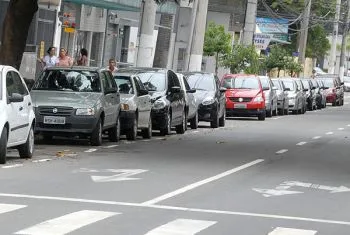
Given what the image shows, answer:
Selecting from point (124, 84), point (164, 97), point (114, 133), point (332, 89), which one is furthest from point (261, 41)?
point (114, 133)

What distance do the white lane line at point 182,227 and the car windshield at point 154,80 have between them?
15.3m

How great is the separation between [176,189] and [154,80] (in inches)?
497

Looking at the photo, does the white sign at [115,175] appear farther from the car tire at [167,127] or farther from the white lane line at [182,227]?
the car tire at [167,127]

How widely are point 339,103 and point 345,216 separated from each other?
52457mm

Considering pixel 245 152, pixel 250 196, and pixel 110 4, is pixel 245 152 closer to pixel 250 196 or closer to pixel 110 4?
pixel 250 196

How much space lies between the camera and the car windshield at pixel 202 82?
3170 cm

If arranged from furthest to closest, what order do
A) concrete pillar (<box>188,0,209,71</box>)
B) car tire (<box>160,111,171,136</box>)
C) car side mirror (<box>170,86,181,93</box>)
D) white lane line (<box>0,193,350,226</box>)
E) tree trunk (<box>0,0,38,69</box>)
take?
concrete pillar (<box>188,0,209,71</box>), car side mirror (<box>170,86,181,93</box>), car tire (<box>160,111,171,136</box>), tree trunk (<box>0,0,38,69</box>), white lane line (<box>0,193,350,226</box>)

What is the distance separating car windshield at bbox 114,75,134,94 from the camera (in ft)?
77.5

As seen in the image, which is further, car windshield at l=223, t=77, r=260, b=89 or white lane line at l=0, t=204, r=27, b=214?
car windshield at l=223, t=77, r=260, b=89

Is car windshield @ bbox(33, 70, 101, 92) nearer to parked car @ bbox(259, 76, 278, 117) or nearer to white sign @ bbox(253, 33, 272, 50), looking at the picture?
parked car @ bbox(259, 76, 278, 117)

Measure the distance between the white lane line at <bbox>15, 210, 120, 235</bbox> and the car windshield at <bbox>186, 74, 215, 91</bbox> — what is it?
20.7 meters

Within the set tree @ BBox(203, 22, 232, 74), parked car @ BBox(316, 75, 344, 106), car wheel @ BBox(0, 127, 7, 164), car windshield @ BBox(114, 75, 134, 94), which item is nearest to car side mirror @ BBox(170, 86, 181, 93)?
car windshield @ BBox(114, 75, 134, 94)

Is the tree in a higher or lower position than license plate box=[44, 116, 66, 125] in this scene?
higher

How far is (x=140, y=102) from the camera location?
76.9ft
